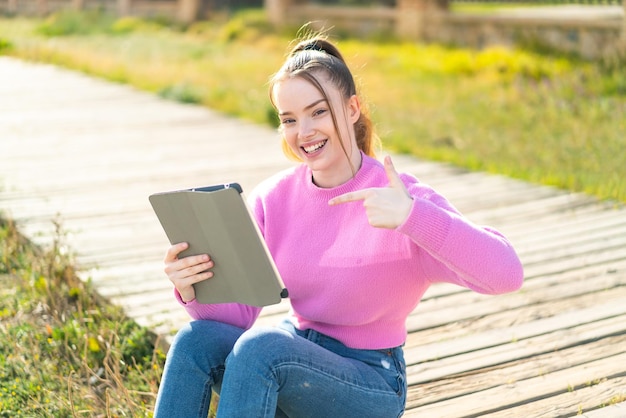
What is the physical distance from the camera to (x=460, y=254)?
2.28 m

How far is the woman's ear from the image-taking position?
265cm

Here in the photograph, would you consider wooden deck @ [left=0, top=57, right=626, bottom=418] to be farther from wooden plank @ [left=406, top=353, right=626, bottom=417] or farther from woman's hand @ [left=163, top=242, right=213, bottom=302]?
woman's hand @ [left=163, top=242, right=213, bottom=302]

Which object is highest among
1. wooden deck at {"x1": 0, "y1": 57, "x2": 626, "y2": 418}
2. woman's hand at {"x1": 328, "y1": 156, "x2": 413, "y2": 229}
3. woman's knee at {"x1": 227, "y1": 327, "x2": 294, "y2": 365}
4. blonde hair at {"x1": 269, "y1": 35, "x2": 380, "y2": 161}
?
blonde hair at {"x1": 269, "y1": 35, "x2": 380, "y2": 161}

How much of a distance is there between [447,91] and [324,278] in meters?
8.48

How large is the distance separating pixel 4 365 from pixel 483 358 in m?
1.80

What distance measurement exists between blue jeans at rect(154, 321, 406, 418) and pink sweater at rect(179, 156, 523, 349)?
0.23 feet

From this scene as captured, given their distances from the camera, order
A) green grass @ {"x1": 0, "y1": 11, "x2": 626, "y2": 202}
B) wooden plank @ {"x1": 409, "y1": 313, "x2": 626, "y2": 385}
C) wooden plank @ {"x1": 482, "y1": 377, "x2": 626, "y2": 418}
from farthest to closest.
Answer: green grass @ {"x1": 0, "y1": 11, "x2": 626, "y2": 202} → wooden plank @ {"x1": 409, "y1": 313, "x2": 626, "y2": 385} → wooden plank @ {"x1": 482, "y1": 377, "x2": 626, "y2": 418}

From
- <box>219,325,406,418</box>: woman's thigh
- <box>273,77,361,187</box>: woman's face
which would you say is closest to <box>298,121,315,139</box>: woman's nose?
<box>273,77,361,187</box>: woman's face

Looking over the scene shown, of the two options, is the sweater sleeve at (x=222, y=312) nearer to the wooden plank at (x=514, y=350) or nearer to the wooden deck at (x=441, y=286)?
the wooden deck at (x=441, y=286)

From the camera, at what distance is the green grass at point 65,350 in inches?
125

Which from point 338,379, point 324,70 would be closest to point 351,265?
point 338,379

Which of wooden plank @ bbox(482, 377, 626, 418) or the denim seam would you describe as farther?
wooden plank @ bbox(482, 377, 626, 418)

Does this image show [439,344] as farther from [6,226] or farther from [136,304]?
[6,226]

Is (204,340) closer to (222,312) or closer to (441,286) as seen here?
(222,312)
